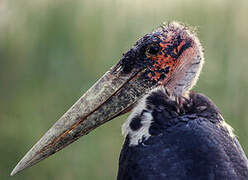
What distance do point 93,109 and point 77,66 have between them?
239cm

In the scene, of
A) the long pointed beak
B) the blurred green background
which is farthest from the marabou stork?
the blurred green background

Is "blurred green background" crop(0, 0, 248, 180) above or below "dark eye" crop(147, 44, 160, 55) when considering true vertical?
below

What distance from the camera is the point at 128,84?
248cm

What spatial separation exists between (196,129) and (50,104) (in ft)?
9.44

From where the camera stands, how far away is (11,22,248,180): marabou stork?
1997 mm

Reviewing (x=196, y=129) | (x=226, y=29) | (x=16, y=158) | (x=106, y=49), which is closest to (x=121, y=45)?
(x=106, y=49)

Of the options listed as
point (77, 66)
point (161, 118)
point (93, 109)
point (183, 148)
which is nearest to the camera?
point (183, 148)

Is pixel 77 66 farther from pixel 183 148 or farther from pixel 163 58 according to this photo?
pixel 183 148

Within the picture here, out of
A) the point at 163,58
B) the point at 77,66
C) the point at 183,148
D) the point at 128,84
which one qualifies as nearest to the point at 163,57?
the point at 163,58

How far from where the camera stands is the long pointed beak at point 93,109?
2.44 meters

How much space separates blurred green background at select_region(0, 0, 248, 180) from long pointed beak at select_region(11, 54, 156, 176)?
2187 millimetres

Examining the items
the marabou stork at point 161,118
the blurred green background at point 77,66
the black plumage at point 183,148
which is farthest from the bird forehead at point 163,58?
the blurred green background at point 77,66

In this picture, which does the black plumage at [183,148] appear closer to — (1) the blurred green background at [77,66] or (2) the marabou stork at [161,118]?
(2) the marabou stork at [161,118]

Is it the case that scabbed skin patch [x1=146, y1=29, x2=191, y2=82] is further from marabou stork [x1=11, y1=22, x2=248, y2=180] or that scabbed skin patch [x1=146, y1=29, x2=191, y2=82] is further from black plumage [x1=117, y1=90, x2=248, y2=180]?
black plumage [x1=117, y1=90, x2=248, y2=180]
